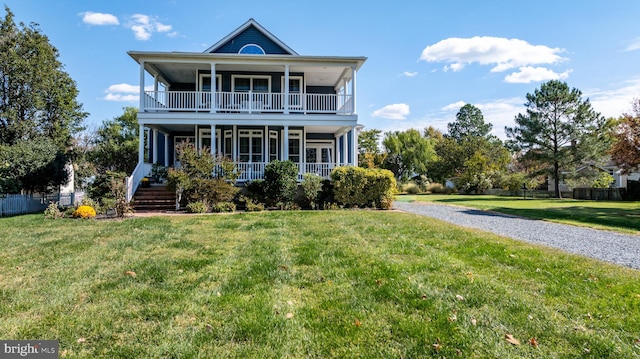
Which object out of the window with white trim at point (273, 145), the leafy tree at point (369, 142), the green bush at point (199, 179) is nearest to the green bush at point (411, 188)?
the leafy tree at point (369, 142)

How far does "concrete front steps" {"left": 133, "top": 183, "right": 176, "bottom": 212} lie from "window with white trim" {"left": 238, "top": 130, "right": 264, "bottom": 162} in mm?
4765

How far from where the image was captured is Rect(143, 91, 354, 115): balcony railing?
1667 centimetres

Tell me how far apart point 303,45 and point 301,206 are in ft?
38.2

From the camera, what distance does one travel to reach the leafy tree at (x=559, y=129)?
95.5ft

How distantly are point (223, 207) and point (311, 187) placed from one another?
361cm

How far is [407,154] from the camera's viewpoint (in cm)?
4203

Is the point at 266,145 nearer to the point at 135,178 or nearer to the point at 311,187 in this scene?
the point at 311,187

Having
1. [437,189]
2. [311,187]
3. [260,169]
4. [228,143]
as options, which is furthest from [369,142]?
[311,187]

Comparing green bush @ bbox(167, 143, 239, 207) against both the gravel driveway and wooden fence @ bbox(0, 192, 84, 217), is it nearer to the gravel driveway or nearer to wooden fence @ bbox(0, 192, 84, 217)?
wooden fence @ bbox(0, 192, 84, 217)

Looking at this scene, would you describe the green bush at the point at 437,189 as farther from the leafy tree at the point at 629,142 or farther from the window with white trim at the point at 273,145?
the window with white trim at the point at 273,145

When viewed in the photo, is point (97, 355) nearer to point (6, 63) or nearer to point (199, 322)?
point (199, 322)

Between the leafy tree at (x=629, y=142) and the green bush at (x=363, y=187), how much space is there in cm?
1186

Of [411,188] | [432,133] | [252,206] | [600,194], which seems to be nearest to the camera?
[252,206]

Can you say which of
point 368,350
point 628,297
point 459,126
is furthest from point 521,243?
point 459,126
